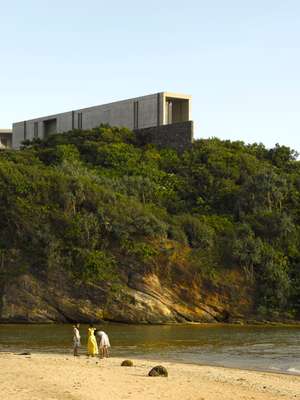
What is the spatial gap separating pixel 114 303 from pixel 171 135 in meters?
29.9

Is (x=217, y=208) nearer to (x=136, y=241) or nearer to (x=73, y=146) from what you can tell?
(x=136, y=241)

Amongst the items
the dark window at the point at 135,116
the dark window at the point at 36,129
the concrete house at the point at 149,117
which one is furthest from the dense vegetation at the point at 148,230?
the dark window at the point at 36,129

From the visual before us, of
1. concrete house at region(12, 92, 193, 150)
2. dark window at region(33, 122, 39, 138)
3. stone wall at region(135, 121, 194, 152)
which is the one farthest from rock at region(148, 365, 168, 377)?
dark window at region(33, 122, 39, 138)

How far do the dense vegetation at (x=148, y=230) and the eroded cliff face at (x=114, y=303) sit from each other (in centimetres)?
91

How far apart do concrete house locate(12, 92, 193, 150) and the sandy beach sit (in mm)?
54113

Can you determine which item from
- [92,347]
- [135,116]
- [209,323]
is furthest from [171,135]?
[92,347]

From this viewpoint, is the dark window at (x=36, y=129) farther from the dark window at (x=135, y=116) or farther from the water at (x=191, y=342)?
the water at (x=191, y=342)

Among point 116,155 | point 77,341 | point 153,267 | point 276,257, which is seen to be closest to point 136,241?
point 153,267

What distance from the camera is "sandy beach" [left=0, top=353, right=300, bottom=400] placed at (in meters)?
19.8

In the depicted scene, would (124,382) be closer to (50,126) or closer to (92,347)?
(92,347)

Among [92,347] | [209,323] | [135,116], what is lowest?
[209,323]

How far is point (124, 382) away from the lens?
73.6ft

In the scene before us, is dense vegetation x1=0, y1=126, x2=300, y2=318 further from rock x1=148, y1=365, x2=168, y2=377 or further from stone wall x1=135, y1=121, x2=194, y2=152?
rock x1=148, y1=365, x2=168, y2=377

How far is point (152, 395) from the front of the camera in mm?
20156
